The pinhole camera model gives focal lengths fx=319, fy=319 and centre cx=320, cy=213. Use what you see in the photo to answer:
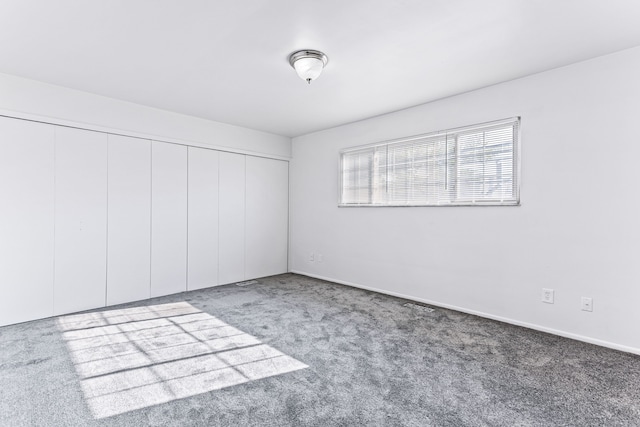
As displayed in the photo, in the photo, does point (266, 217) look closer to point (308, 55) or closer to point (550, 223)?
point (308, 55)

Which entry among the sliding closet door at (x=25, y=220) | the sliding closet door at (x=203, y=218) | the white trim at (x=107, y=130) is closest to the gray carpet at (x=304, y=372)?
the sliding closet door at (x=25, y=220)

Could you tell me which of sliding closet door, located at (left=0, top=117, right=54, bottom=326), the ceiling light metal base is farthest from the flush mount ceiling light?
sliding closet door, located at (left=0, top=117, right=54, bottom=326)

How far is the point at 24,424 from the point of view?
5.59 ft

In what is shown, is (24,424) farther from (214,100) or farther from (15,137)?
(214,100)

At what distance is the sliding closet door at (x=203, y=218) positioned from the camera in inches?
179

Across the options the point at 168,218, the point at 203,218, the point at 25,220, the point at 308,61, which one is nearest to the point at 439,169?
the point at 308,61

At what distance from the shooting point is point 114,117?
3.79 m

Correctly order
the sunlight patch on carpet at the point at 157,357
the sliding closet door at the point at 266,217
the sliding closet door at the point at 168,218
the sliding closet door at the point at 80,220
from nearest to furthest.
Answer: the sunlight patch on carpet at the point at 157,357
the sliding closet door at the point at 80,220
the sliding closet door at the point at 168,218
the sliding closet door at the point at 266,217

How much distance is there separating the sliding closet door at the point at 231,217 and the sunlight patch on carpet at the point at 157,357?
4.99ft

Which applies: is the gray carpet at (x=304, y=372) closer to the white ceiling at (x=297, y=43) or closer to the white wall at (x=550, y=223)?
the white wall at (x=550, y=223)

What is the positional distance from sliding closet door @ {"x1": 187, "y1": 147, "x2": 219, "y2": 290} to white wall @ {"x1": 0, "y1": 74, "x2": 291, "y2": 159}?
0.27m

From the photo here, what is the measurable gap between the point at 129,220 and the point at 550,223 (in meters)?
4.62

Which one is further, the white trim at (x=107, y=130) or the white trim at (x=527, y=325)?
the white trim at (x=107, y=130)

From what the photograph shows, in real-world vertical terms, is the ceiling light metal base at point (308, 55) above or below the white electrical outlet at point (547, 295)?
above
